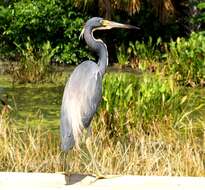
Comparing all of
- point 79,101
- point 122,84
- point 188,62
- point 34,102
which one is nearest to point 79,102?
point 79,101

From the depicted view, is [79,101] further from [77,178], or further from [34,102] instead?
[34,102]

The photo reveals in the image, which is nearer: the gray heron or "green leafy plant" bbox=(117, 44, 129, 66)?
the gray heron

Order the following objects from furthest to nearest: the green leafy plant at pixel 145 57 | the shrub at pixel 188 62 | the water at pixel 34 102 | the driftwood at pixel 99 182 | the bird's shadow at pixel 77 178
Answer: the green leafy plant at pixel 145 57 → the shrub at pixel 188 62 → the water at pixel 34 102 → the bird's shadow at pixel 77 178 → the driftwood at pixel 99 182

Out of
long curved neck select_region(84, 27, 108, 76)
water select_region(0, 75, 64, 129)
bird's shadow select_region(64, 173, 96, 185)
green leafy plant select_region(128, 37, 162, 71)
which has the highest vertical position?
long curved neck select_region(84, 27, 108, 76)

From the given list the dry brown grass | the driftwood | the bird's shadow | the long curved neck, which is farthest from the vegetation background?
the long curved neck

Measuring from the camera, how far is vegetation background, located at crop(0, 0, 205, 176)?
569cm

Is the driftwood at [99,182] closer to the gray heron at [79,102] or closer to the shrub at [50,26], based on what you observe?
the gray heron at [79,102]

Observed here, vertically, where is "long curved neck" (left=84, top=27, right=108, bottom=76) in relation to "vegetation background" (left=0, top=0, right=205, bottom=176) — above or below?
above

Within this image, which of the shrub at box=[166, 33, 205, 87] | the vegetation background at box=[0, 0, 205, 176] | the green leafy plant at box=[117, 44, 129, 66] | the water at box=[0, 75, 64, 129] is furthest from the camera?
the green leafy plant at box=[117, 44, 129, 66]

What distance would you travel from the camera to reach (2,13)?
16141mm

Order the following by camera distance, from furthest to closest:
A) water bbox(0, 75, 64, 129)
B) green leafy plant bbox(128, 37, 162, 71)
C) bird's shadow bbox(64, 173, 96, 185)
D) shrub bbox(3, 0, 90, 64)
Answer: shrub bbox(3, 0, 90, 64)
green leafy plant bbox(128, 37, 162, 71)
water bbox(0, 75, 64, 129)
bird's shadow bbox(64, 173, 96, 185)

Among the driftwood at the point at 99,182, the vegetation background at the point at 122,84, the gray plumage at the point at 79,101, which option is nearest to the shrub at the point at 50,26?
the vegetation background at the point at 122,84

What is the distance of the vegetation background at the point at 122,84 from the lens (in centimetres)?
569

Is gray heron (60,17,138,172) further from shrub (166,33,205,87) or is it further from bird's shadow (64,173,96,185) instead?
shrub (166,33,205,87)
